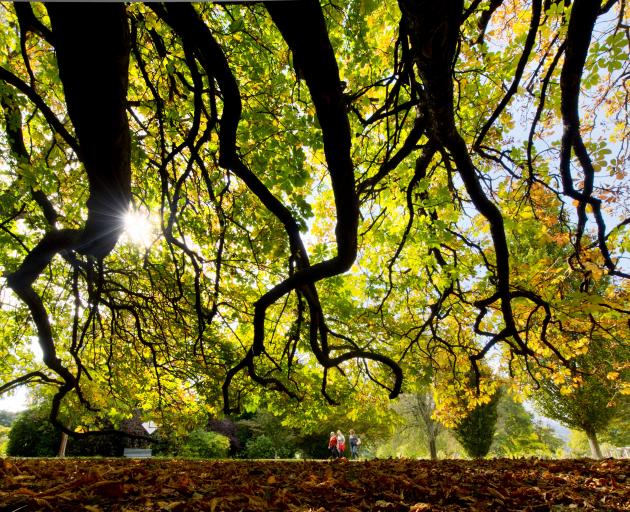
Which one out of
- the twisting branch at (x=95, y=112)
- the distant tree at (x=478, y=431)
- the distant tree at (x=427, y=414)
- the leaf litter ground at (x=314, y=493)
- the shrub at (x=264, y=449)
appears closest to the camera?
the twisting branch at (x=95, y=112)

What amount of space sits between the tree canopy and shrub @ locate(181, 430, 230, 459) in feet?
33.4

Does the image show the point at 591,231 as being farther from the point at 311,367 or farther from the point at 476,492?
the point at 476,492

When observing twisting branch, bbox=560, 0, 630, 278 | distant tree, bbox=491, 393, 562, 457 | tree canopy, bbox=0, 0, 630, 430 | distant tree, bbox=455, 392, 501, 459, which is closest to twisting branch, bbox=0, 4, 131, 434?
tree canopy, bbox=0, 0, 630, 430

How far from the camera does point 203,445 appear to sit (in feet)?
59.1

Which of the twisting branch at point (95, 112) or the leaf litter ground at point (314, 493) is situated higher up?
the twisting branch at point (95, 112)

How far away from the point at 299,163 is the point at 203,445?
18.3m

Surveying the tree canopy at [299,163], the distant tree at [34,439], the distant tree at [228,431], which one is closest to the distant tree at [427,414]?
the distant tree at [228,431]

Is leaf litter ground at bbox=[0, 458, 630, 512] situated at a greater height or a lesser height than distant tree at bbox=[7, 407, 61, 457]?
greater

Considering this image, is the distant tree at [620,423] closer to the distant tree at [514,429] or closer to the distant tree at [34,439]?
the distant tree at [514,429]

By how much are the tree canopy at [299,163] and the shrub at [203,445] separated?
10.2m

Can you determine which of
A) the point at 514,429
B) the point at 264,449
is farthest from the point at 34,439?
the point at 514,429

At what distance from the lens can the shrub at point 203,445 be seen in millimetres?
17609

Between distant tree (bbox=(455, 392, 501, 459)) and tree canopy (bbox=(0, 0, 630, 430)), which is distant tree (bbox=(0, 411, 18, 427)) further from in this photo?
tree canopy (bbox=(0, 0, 630, 430))

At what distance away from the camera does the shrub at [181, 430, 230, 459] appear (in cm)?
1761
